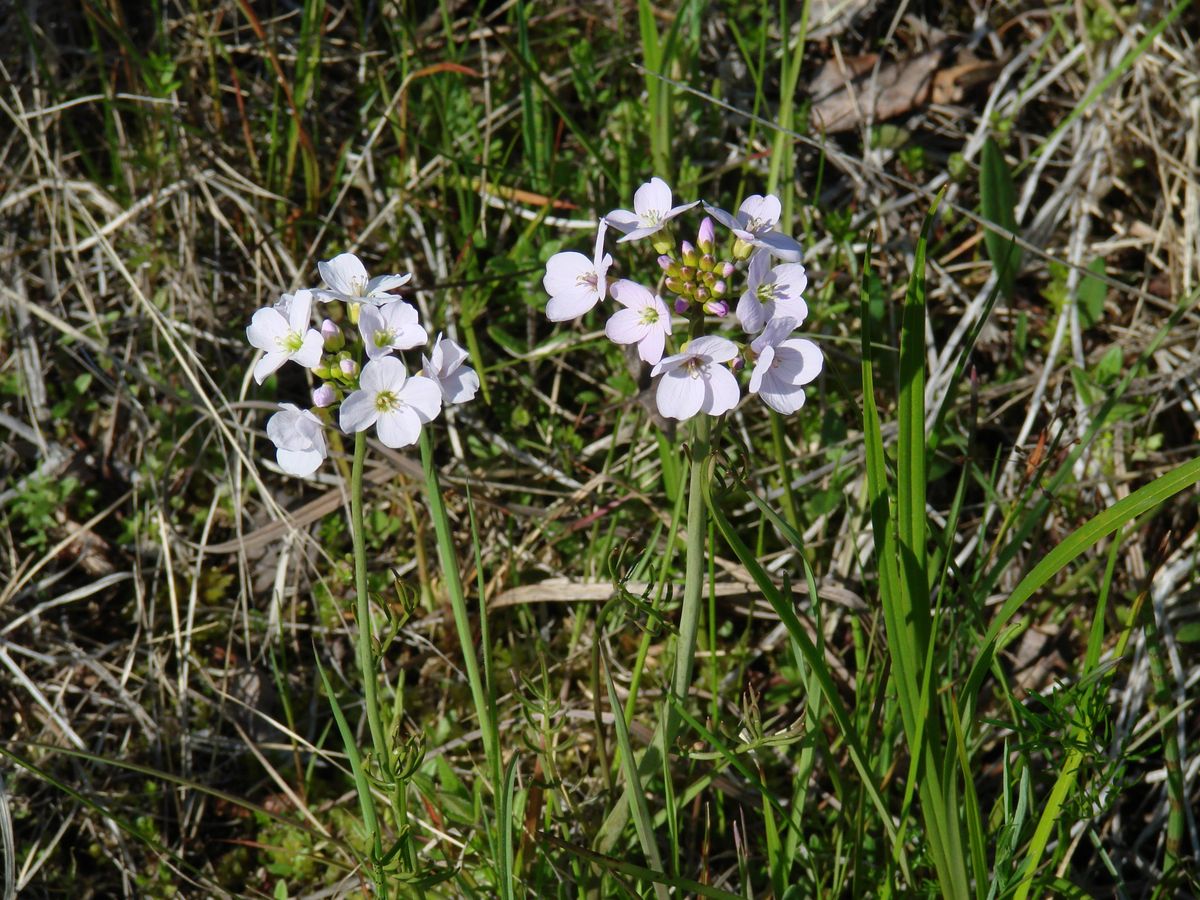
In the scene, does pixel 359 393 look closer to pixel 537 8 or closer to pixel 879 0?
pixel 537 8

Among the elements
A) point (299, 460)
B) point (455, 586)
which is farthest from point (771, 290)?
point (299, 460)

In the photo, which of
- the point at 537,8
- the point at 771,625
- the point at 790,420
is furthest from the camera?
the point at 537,8

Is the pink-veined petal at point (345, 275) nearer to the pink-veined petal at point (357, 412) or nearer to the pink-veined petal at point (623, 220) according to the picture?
the pink-veined petal at point (357, 412)

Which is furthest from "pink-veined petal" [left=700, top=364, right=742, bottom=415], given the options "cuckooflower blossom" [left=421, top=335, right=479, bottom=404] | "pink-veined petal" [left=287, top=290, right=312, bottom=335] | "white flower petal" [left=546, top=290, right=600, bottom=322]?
"pink-veined petal" [left=287, top=290, right=312, bottom=335]

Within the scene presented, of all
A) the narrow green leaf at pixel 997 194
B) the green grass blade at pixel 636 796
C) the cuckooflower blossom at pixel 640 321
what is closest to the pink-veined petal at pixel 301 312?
the cuckooflower blossom at pixel 640 321

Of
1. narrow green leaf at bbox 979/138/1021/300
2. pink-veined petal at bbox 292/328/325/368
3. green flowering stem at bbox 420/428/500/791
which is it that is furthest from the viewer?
narrow green leaf at bbox 979/138/1021/300

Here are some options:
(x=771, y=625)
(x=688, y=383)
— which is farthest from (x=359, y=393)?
(x=771, y=625)

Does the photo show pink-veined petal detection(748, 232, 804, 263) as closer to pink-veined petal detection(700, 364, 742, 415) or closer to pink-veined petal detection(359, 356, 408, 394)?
pink-veined petal detection(700, 364, 742, 415)

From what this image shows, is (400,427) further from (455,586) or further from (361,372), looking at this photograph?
(455,586)
